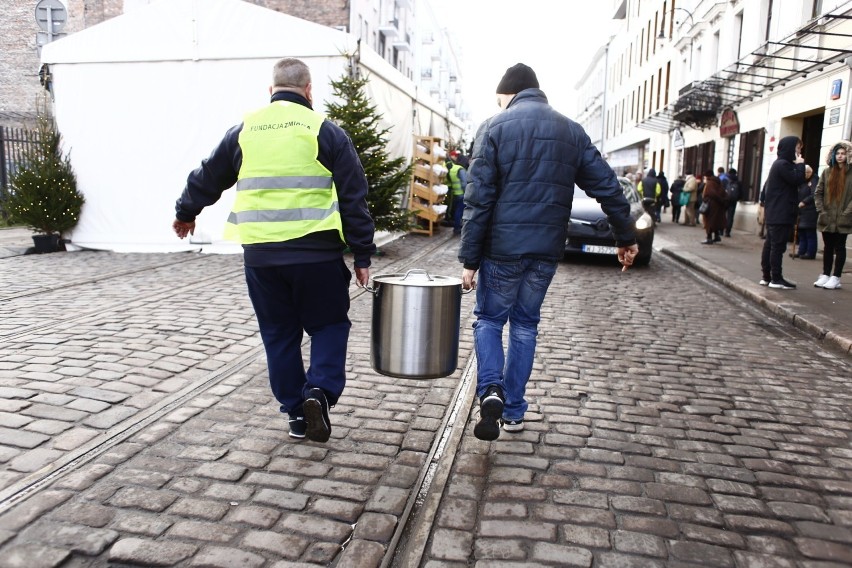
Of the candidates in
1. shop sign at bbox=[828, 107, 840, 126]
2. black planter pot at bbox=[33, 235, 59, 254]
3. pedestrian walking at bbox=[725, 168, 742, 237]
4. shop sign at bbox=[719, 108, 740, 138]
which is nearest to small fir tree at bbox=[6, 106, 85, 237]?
black planter pot at bbox=[33, 235, 59, 254]

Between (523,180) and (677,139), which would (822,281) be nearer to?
(523,180)

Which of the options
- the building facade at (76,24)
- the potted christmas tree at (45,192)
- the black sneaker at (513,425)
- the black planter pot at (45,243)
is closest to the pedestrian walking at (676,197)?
the building facade at (76,24)

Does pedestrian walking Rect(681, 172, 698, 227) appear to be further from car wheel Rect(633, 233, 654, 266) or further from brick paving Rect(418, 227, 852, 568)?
brick paving Rect(418, 227, 852, 568)

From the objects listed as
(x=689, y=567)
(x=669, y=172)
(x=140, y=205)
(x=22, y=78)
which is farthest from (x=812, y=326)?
(x=22, y=78)

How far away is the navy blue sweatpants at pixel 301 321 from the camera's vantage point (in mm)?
3461

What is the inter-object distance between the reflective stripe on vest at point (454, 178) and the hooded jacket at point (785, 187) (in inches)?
354

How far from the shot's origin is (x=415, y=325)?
3.70 metres

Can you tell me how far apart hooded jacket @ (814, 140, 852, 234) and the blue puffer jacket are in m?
6.27

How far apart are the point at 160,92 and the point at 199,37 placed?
3.65 feet

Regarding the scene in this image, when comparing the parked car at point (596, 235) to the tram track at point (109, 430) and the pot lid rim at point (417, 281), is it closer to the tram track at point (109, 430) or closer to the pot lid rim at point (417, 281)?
the tram track at point (109, 430)

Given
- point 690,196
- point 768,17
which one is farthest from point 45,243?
point 768,17

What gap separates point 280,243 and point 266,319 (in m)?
0.42

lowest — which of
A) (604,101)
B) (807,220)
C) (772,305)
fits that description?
(772,305)

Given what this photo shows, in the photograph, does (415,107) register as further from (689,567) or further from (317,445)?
(689,567)
